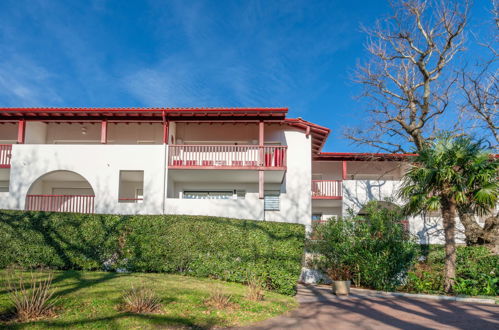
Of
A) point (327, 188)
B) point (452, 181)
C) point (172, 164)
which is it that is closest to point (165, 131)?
point (172, 164)

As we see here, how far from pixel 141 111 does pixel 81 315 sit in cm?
1299

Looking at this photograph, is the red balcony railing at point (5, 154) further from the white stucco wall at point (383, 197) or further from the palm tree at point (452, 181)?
the palm tree at point (452, 181)

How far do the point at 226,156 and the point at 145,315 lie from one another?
40.0 ft

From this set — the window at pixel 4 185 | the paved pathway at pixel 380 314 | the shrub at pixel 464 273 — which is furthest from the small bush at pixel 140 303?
the window at pixel 4 185

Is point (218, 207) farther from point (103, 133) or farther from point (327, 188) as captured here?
point (327, 188)

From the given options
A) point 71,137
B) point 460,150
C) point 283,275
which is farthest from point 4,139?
point 460,150

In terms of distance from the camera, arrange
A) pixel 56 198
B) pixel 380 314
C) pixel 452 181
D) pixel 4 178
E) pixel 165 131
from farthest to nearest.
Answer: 1. pixel 4 178
2. pixel 165 131
3. pixel 56 198
4. pixel 452 181
5. pixel 380 314

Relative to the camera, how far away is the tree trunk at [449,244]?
551 inches

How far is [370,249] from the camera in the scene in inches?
560

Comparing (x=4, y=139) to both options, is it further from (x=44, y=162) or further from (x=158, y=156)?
(x=158, y=156)

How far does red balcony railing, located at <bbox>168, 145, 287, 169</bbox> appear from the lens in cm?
1877

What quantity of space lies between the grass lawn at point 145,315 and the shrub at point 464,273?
615 cm

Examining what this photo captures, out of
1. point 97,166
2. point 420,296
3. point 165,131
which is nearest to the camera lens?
point 420,296

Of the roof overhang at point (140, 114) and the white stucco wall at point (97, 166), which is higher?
the roof overhang at point (140, 114)
